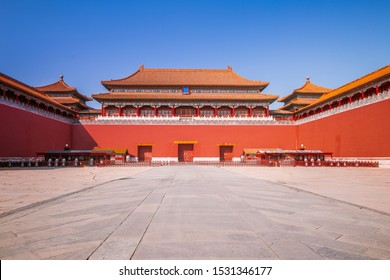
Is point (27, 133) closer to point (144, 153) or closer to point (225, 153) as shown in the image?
point (144, 153)

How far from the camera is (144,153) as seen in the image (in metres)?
28.8

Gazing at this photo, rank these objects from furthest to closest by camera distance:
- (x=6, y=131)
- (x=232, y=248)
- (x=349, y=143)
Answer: (x=349, y=143) < (x=6, y=131) < (x=232, y=248)

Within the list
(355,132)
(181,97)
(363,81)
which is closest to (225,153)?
(181,97)

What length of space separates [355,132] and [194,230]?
22569mm

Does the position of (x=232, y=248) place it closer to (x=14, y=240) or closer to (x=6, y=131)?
(x=14, y=240)

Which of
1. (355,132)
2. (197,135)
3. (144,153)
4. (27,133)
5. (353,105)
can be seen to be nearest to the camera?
(355,132)

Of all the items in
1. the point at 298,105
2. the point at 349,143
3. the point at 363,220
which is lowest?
the point at 363,220

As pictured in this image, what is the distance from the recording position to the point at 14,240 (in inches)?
112

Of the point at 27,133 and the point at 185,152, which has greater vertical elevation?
the point at 27,133

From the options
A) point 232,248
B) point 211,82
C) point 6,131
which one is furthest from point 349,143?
point 6,131

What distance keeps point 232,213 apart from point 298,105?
31.1 metres

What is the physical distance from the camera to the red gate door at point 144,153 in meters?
28.7

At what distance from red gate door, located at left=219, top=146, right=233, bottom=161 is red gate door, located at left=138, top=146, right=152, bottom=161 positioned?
326 inches

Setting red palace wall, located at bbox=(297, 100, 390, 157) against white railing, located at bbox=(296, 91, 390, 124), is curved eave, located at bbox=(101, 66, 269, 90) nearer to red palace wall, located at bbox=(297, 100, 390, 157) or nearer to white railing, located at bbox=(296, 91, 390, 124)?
white railing, located at bbox=(296, 91, 390, 124)
